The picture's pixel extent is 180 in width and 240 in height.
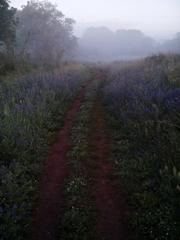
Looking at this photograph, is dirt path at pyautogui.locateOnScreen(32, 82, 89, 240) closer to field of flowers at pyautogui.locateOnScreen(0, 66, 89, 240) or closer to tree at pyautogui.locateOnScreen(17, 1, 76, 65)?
field of flowers at pyautogui.locateOnScreen(0, 66, 89, 240)

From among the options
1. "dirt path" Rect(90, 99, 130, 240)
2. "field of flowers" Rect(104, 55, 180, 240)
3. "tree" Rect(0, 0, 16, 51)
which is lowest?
"dirt path" Rect(90, 99, 130, 240)

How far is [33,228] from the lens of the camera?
5172mm

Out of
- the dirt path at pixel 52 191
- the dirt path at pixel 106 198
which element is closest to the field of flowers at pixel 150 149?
the dirt path at pixel 106 198

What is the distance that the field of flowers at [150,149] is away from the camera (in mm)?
5156

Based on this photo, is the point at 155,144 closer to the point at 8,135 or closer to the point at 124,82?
the point at 8,135

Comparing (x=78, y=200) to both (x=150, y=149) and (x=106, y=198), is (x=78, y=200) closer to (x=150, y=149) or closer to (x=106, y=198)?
(x=106, y=198)

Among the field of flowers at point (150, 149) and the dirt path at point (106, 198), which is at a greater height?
the field of flowers at point (150, 149)

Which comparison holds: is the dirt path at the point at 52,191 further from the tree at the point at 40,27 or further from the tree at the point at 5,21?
the tree at the point at 40,27

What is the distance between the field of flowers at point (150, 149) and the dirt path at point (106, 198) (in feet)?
0.69

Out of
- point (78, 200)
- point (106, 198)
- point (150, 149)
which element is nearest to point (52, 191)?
point (78, 200)

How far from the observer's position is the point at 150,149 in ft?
24.2

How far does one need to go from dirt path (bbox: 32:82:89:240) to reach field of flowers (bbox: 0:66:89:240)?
18cm

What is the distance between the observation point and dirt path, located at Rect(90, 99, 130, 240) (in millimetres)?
5113

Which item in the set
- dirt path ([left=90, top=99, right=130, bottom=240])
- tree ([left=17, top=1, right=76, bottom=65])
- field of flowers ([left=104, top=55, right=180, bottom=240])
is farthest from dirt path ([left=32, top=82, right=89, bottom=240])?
tree ([left=17, top=1, right=76, bottom=65])
